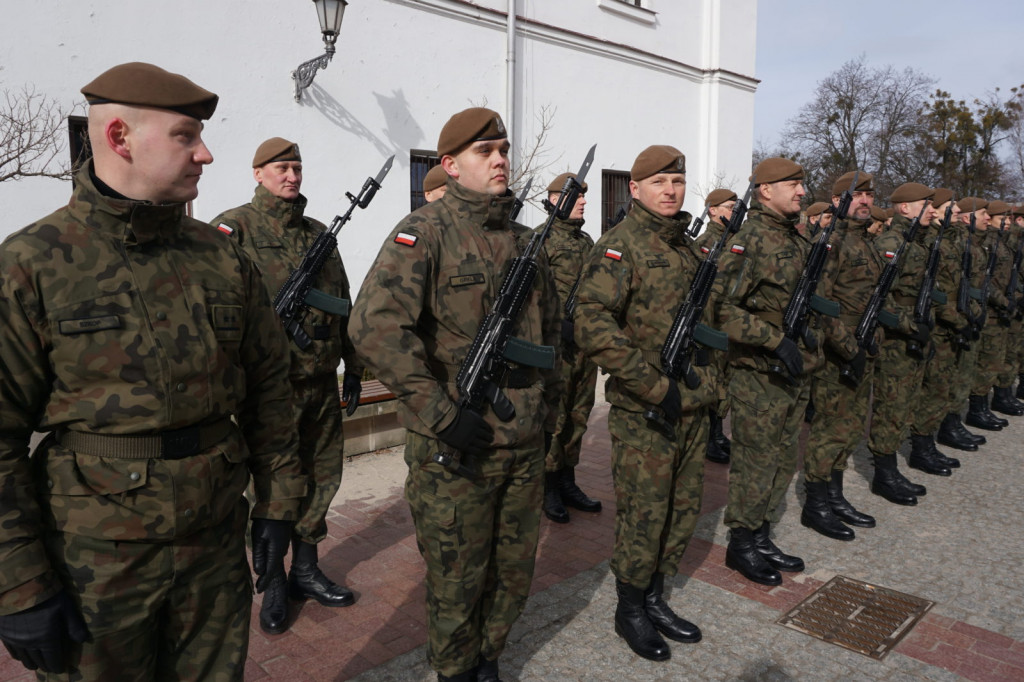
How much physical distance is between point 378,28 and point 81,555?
28.2ft

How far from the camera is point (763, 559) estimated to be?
13.7 ft

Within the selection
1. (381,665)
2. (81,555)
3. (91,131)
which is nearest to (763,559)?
(381,665)

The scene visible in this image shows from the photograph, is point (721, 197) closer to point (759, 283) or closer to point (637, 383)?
point (759, 283)

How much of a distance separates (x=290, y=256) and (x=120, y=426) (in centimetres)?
221

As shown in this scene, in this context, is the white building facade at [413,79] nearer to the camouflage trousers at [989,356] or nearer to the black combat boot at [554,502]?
the black combat boot at [554,502]

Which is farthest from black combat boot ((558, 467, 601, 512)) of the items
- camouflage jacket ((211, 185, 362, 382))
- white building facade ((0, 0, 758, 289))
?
white building facade ((0, 0, 758, 289))

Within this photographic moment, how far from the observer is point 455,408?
2506 millimetres

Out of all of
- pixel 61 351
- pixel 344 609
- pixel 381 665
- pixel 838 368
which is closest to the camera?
pixel 61 351

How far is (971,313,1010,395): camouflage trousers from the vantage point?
7.93m

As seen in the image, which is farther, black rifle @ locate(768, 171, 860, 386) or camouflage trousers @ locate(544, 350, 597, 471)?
camouflage trousers @ locate(544, 350, 597, 471)

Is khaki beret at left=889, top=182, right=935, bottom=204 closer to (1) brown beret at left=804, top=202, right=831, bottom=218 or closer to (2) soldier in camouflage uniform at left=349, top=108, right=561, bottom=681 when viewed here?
(1) brown beret at left=804, top=202, right=831, bottom=218

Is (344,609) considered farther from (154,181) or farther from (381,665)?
(154,181)

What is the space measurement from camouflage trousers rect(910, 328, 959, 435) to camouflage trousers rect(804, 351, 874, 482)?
5.22ft

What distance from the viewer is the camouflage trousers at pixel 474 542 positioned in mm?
2676
